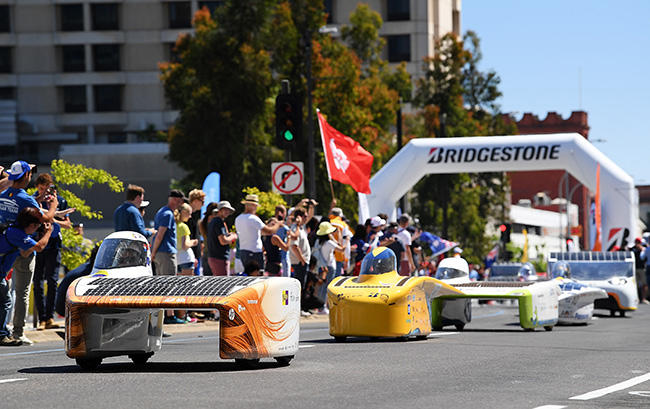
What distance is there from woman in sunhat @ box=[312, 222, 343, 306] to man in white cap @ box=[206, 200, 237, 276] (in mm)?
3271

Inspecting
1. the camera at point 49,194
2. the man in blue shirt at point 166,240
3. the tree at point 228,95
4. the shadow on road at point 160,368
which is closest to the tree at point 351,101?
the tree at point 228,95

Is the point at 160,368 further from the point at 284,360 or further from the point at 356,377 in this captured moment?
the point at 356,377

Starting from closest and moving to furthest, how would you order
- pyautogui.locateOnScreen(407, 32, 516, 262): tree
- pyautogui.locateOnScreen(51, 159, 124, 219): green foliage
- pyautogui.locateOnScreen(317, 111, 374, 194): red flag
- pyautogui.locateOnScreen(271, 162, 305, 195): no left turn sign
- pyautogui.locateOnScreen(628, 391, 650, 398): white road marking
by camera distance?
pyautogui.locateOnScreen(628, 391, 650, 398): white road marking, pyautogui.locateOnScreen(51, 159, 124, 219): green foliage, pyautogui.locateOnScreen(271, 162, 305, 195): no left turn sign, pyautogui.locateOnScreen(317, 111, 374, 194): red flag, pyautogui.locateOnScreen(407, 32, 516, 262): tree

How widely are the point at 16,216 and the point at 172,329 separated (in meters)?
4.53

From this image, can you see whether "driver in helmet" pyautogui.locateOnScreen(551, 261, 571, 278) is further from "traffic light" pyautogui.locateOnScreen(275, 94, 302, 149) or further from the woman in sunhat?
"traffic light" pyautogui.locateOnScreen(275, 94, 302, 149)

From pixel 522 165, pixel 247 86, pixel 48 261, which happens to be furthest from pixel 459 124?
pixel 48 261

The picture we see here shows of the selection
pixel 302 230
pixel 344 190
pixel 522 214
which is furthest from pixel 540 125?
pixel 302 230

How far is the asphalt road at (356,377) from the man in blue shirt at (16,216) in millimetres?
453

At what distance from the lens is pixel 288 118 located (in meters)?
24.0

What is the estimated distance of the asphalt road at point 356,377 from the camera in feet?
29.9

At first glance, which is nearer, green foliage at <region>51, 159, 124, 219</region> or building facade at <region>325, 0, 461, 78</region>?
green foliage at <region>51, 159, 124, 219</region>

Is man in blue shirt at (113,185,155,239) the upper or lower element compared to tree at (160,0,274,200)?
lower

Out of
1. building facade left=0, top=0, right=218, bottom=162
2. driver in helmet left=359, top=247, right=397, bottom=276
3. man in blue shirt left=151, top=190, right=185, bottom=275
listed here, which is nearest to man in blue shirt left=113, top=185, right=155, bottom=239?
man in blue shirt left=151, top=190, right=185, bottom=275

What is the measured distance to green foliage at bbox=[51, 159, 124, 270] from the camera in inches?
787
